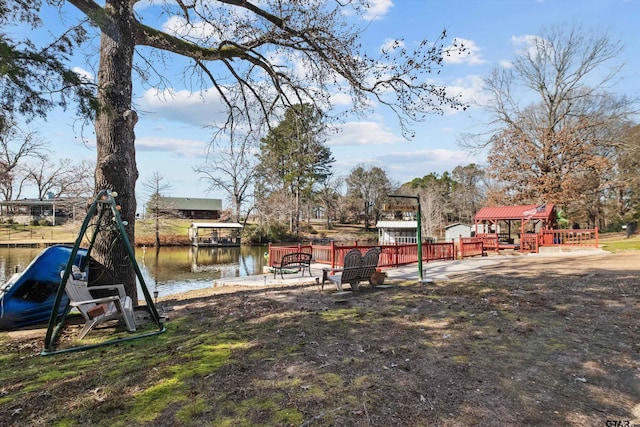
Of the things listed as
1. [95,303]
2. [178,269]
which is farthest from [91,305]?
[178,269]

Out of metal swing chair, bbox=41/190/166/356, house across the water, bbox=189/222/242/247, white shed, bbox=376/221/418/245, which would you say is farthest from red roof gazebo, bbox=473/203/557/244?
house across the water, bbox=189/222/242/247

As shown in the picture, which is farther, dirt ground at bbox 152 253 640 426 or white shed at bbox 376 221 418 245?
white shed at bbox 376 221 418 245

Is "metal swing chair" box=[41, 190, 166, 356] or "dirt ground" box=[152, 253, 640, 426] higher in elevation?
"metal swing chair" box=[41, 190, 166, 356]

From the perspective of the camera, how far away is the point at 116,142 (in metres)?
6.20

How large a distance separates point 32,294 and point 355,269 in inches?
231

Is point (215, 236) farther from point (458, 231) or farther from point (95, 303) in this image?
point (95, 303)

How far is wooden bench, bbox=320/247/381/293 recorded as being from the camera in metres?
7.96

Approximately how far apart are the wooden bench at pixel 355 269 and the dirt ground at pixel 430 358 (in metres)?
0.63

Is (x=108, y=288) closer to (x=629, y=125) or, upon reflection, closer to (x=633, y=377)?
(x=633, y=377)

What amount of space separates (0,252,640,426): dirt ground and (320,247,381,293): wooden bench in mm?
627

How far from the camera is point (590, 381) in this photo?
143 inches

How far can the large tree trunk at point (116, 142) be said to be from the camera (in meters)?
6.10

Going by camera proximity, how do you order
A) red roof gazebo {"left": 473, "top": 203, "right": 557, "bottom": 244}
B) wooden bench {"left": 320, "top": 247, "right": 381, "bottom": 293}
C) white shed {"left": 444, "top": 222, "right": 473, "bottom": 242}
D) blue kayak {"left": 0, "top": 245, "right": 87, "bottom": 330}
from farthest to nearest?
white shed {"left": 444, "top": 222, "right": 473, "bottom": 242} < red roof gazebo {"left": 473, "top": 203, "right": 557, "bottom": 244} < wooden bench {"left": 320, "top": 247, "right": 381, "bottom": 293} < blue kayak {"left": 0, "top": 245, "right": 87, "bottom": 330}

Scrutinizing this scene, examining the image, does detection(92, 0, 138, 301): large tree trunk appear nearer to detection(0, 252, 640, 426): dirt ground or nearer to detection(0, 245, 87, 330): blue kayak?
detection(0, 245, 87, 330): blue kayak
